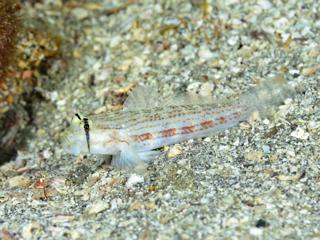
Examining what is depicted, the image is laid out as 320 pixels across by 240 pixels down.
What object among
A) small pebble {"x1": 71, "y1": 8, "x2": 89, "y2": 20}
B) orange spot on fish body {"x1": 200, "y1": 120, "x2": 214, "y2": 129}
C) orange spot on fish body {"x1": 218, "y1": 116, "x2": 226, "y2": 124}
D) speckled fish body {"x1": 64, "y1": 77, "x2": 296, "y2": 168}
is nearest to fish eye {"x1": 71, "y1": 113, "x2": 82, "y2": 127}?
speckled fish body {"x1": 64, "y1": 77, "x2": 296, "y2": 168}

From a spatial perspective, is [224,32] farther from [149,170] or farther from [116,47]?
[149,170]

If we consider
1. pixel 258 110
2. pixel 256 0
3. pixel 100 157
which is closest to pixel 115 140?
pixel 100 157

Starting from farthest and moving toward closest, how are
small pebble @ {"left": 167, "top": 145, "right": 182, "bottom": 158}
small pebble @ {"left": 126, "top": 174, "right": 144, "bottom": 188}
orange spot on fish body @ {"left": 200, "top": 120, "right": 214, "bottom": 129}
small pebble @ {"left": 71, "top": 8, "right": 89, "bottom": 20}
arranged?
1. small pebble @ {"left": 71, "top": 8, "right": 89, "bottom": 20}
2. orange spot on fish body @ {"left": 200, "top": 120, "right": 214, "bottom": 129}
3. small pebble @ {"left": 167, "top": 145, "right": 182, "bottom": 158}
4. small pebble @ {"left": 126, "top": 174, "right": 144, "bottom": 188}

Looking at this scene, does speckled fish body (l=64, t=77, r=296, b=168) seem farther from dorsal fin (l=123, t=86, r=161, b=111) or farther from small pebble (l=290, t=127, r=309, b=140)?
small pebble (l=290, t=127, r=309, b=140)

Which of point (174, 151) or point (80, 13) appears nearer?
point (174, 151)

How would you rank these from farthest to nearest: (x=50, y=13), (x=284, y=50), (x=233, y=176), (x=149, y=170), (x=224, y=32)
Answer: (x=50, y=13) < (x=224, y=32) < (x=284, y=50) < (x=149, y=170) < (x=233, y=176)

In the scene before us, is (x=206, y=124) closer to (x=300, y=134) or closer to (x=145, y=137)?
(x=145, y=137)

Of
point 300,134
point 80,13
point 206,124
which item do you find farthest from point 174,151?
point 80,13

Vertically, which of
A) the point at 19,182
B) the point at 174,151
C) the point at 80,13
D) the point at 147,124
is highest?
the point at 80,13

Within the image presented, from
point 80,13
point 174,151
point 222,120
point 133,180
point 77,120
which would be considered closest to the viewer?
point 133,180

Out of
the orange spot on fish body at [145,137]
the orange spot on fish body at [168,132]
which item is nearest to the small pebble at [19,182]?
the orange spot on fish body at [145,137]

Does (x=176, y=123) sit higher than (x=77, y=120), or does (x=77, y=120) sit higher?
(x=77, y=120)
